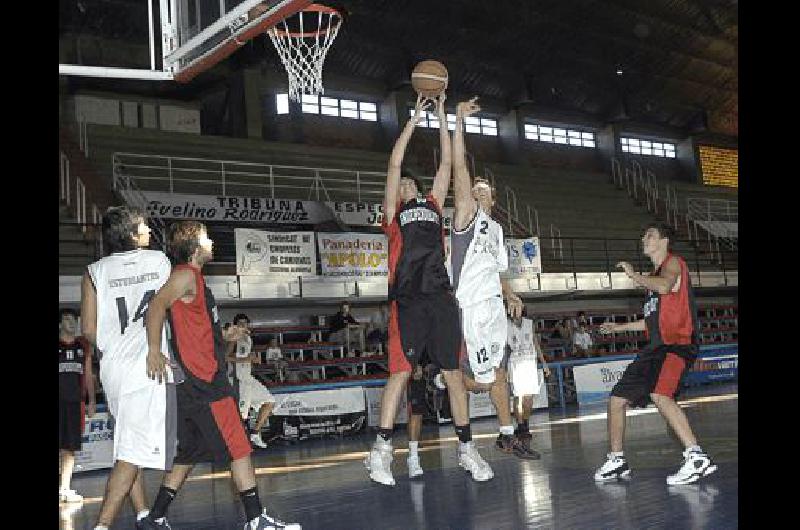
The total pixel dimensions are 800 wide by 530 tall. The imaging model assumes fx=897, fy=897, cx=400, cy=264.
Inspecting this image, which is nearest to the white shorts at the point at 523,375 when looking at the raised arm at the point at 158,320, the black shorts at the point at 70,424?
the black shorts at the point at 70,424

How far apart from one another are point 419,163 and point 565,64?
22.2ft

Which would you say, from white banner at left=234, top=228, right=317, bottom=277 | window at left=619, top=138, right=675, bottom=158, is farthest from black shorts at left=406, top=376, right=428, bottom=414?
window at left=619, top=138, right=675, bottom=158

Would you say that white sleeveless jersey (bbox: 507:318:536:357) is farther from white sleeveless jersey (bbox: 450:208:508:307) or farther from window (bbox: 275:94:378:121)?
window (bbox: 275:94:378:121)

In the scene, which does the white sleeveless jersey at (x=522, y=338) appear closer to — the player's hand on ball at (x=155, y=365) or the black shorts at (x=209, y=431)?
the black shorts at (x=209, y=431)

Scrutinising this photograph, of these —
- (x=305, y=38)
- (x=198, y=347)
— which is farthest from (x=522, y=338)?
(x=198, y=347)

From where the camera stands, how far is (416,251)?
254 inches

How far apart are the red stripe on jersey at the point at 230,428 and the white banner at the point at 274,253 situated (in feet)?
35.8

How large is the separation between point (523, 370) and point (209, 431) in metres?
5.83

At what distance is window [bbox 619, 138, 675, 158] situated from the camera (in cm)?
3312

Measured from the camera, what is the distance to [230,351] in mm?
12219

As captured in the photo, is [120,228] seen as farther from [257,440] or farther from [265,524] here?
[257,440]
